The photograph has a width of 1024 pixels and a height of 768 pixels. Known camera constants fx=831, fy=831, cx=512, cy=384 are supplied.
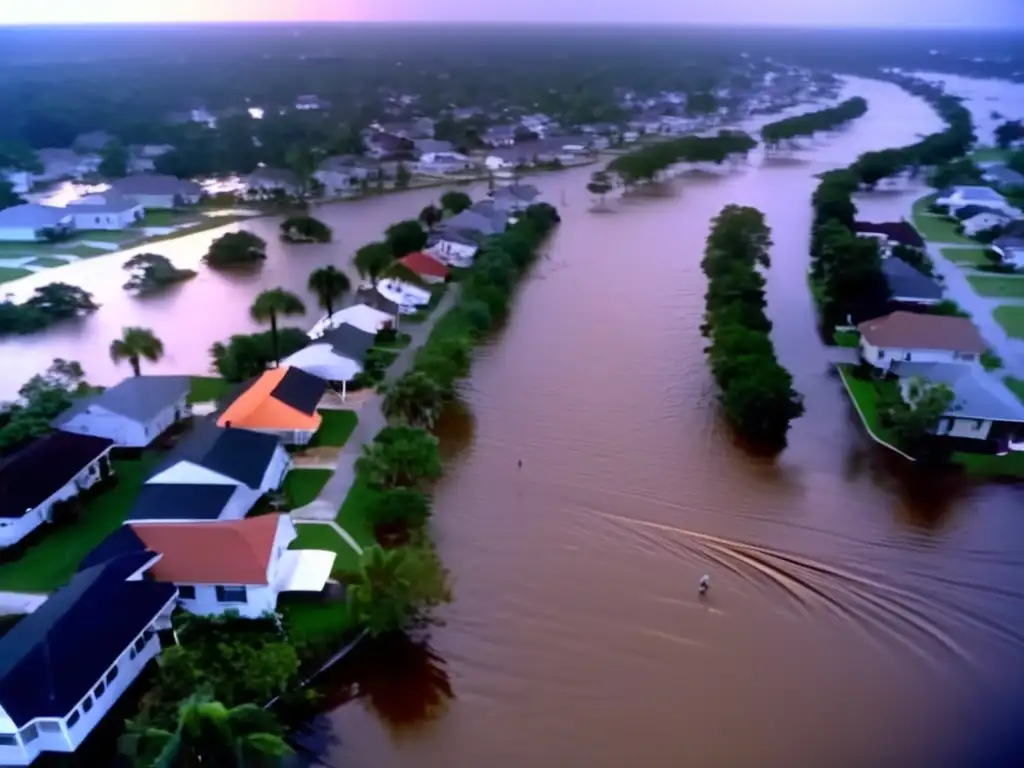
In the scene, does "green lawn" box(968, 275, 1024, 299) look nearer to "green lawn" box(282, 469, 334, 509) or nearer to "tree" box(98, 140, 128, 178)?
"green lawn" box(282, 469, 334, 509)

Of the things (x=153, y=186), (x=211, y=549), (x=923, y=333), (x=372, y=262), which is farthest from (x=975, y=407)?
(x=153, y=186)

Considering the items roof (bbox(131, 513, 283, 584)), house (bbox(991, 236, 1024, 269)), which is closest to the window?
roof (bbox(131, 513, 283, 584))

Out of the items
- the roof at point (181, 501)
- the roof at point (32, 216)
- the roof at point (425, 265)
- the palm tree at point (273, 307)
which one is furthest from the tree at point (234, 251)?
the roof at point (181, 501)

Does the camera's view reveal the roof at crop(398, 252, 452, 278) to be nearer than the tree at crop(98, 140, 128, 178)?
Yes

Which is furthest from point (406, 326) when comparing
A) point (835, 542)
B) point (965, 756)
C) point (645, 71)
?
point (645, 71)

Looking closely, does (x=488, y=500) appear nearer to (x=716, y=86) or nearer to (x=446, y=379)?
(x=446, y=379)

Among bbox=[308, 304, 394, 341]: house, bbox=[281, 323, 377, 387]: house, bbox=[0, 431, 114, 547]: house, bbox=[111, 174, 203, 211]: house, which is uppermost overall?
bbox=[0, 431, 114, 547]: house
